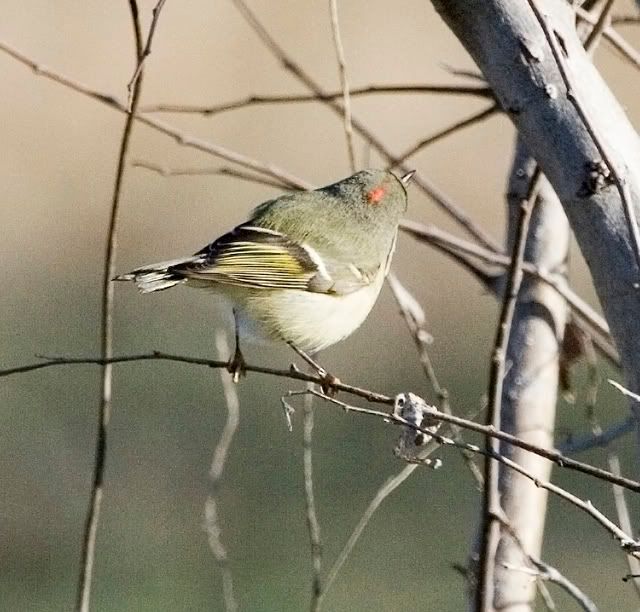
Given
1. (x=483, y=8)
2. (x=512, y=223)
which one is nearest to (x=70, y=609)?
(x=512, y=223)

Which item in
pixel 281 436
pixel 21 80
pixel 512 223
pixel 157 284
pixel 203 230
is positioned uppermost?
pixel 21 80

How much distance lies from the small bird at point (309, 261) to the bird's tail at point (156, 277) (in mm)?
61

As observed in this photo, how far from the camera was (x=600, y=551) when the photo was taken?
508cm

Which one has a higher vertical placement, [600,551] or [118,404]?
[118,404]

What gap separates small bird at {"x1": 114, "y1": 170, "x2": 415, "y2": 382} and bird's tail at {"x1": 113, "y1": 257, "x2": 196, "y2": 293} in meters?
0.06

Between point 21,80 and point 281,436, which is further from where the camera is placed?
point 21,80

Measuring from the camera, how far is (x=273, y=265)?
271cm

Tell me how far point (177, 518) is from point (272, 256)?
2874 mm

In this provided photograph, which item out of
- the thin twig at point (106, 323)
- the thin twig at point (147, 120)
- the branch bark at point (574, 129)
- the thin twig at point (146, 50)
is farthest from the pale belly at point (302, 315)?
the branch bark at point (574, 129)

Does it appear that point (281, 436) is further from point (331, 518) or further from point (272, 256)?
point (272, 256)

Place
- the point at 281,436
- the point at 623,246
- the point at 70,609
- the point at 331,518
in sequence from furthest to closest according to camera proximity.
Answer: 1. the point at 281,436
2. the point at 331,518
3. the point at 70,609
4. the point at 623,246

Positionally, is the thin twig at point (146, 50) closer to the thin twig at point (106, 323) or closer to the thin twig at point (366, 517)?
the thin twig at point (106, 323)

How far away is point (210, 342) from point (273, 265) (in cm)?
386

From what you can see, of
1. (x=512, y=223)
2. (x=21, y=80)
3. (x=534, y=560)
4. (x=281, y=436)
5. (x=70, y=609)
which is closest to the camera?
(x=534, y=560)
